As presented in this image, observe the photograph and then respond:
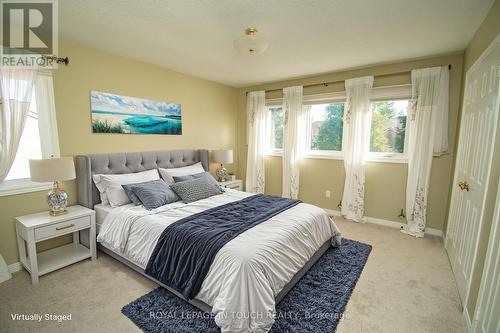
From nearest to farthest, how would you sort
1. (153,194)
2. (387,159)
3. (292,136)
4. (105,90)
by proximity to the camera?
(153,194) → (105,90) → (387,159) → (292,136)

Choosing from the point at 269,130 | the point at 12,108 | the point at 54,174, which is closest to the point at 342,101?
the point at 269,130

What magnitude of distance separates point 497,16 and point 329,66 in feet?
6.12

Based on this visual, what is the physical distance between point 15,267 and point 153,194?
147cm

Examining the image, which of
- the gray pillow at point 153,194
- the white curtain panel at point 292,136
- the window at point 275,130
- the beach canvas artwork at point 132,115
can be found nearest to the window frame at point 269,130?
the window at point 275,130

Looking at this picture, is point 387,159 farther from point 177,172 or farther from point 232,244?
point 177,172

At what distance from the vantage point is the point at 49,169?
7.24ft

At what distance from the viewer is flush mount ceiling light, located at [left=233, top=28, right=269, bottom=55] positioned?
198 centimetres

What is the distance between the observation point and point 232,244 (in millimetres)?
1773

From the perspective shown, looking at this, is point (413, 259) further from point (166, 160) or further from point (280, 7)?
point (166, 160)

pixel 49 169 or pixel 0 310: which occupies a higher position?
pixel 49 169

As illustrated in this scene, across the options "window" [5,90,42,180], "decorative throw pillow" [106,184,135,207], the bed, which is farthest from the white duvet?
"window" [5,90,42,180]

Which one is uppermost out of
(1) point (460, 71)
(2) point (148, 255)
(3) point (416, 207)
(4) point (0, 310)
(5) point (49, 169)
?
(1) point (460, 71)

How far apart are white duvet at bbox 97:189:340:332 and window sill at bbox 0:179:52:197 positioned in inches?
29.3

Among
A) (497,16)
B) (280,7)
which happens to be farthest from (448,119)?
(280,7)
